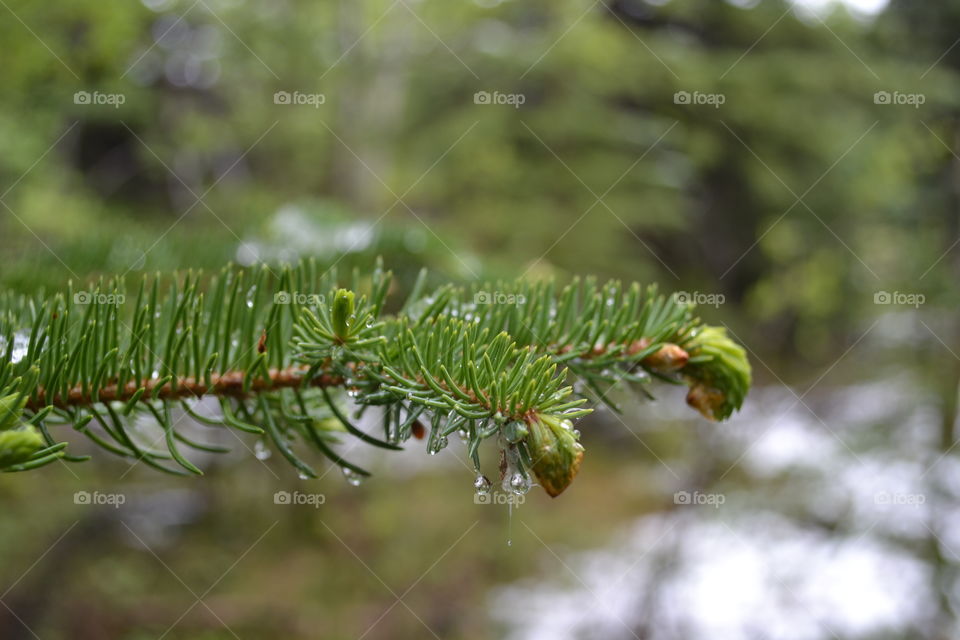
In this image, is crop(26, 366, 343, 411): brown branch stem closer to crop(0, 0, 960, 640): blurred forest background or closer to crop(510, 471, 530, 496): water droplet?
crop(510, 471, 530, 496): water droplet

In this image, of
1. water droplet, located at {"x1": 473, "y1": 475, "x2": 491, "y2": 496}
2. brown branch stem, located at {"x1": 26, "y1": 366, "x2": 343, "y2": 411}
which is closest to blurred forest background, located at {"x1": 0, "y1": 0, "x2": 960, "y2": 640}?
brown branch stem, located at {"x1": 26, "y1": 366, "x2": 343, "y2": 411}

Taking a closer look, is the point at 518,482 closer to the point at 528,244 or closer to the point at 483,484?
the point at 483,484

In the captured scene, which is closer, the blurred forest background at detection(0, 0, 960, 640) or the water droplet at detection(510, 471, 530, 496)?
the water droplet at detection(510, 471, 530, 496)

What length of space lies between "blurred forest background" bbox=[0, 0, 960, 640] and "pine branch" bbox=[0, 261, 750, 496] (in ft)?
1.19

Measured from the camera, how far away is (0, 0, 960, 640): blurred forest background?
7.17 ft

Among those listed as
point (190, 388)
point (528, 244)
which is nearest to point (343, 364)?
point (190, 388)

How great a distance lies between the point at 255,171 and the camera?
20.0 ft

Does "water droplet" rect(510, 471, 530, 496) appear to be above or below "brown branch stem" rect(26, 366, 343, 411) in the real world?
below

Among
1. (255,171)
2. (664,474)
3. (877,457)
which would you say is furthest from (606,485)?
(255,171)

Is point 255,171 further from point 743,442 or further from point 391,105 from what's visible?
point 743,442

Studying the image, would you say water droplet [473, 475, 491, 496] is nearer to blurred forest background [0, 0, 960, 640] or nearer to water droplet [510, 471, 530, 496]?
water droplet [510, 471, 530, 496]

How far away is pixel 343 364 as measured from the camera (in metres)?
0.56

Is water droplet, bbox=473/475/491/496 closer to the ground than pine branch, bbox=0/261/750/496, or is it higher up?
closer to the ground

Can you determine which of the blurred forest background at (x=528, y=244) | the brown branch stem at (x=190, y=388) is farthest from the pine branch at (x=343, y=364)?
the blurred forest background at (x=528, y=244)
